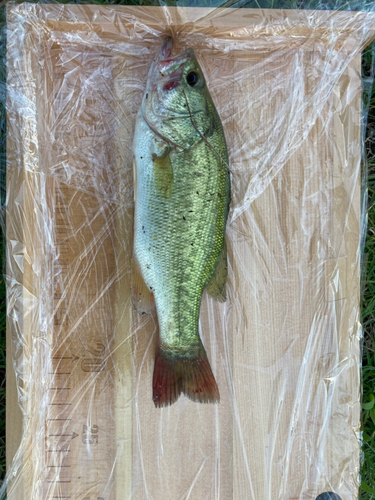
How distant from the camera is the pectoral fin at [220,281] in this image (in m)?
1.28

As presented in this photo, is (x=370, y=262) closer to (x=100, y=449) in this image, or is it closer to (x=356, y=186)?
(x=356, y=186)

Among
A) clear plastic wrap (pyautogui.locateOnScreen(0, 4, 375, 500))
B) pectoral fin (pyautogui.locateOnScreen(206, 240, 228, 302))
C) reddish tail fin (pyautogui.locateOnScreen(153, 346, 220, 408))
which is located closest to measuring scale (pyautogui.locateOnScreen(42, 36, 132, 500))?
clear plastic wrap (pyautogui.locateOnScreen(0, 4, 375, 500))

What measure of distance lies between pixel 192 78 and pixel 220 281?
67 centimetres

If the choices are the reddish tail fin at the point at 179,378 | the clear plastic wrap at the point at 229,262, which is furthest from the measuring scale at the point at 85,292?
the reddish tail fin at the point at 179,378

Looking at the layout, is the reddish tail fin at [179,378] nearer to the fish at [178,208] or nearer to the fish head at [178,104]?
the fish at [178,208]

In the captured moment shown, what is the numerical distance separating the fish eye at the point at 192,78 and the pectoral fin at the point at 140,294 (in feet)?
1.99

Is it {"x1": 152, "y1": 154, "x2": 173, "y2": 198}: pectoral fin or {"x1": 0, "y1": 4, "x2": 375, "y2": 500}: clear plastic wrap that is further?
{"x1": 0, "y1": 4, "x2": 375, "y2": 500}: clear plastic wrap

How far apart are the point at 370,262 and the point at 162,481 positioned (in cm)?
119

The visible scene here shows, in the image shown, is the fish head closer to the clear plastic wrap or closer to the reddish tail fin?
the clear plastic wrap

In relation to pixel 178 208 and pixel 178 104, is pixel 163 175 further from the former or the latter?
pixel 178 104

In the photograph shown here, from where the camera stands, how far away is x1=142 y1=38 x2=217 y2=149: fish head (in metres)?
1.20

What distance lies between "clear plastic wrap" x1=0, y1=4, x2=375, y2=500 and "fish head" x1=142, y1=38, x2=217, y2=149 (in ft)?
0.60

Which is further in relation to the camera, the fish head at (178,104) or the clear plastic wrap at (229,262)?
the clear plastic wrap at (229,262)

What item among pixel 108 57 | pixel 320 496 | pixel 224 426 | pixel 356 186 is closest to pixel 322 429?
pixel 320 496
